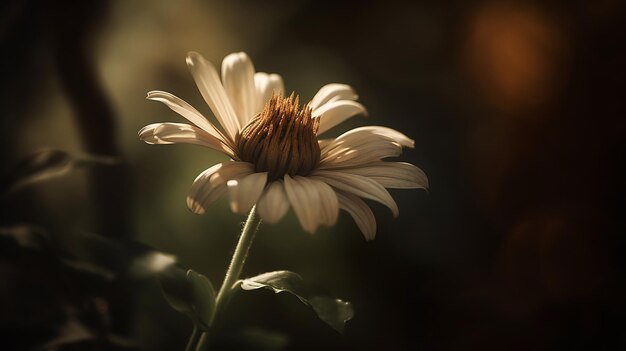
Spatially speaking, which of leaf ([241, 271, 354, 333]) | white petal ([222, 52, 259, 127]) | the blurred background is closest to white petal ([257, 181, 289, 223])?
leaf ([241, 271, 354, 333])

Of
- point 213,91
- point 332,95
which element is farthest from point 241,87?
point 332,95

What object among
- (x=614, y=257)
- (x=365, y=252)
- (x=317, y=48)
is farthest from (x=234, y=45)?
(x=614, y=257)

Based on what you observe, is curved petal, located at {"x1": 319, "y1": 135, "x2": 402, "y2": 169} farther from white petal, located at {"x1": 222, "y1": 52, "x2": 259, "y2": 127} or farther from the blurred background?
the blurred background

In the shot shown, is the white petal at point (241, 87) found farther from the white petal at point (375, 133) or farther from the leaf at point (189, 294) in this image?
the leaf at point (189, 294)

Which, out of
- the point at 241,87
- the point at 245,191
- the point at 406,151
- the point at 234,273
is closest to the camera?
the point at 245,191

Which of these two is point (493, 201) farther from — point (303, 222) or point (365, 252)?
point (303, 222)

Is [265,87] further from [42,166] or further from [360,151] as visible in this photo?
[42,166]
